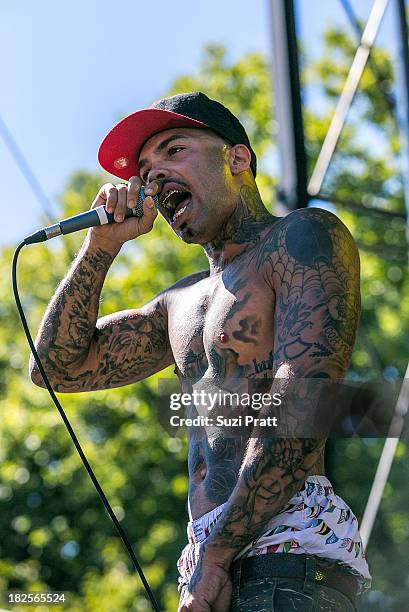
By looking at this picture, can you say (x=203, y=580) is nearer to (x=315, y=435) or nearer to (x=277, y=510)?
(x=277, y=510)

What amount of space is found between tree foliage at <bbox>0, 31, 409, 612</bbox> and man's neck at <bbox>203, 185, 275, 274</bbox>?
9.04 m

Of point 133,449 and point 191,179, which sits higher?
point 191,179

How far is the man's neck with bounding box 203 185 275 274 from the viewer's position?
2.57 metres

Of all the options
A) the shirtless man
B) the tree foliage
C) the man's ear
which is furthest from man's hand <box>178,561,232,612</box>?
the tree foliage

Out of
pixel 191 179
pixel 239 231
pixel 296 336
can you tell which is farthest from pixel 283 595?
pixel 191 179

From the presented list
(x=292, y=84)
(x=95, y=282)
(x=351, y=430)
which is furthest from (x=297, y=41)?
(x=95, y=282)

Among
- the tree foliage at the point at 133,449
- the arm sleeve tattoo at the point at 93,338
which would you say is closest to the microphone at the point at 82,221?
the arm sleeve tattoo at the point at 93,338

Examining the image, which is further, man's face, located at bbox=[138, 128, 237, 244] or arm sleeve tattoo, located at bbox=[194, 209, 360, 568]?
man's face, located at bbox=[138, 128, 237, 244]

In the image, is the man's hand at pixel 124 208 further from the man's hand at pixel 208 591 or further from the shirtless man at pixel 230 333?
the man's hand at pixel 208 591

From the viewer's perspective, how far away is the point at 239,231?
260 cm

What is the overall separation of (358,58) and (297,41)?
1.54 feet

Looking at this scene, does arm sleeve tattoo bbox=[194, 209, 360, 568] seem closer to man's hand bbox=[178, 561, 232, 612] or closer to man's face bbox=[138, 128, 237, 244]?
man's hand bbox=[178, 561, 232, 612]

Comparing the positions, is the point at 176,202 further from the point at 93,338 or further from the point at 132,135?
the point at 93,338

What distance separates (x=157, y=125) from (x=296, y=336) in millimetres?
709
